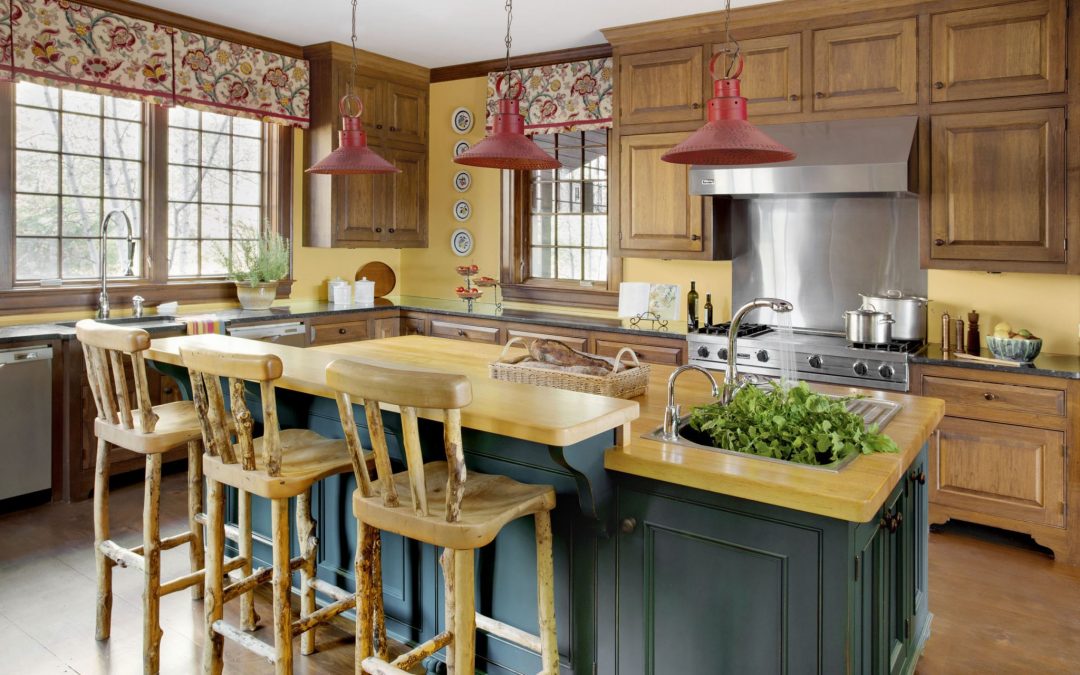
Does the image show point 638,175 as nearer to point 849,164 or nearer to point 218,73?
point 849,164

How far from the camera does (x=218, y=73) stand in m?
5.21

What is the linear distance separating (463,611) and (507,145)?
1.49 m

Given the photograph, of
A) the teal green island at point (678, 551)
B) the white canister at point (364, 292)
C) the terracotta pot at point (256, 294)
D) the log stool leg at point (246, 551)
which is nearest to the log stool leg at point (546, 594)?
the teal green island at point (678, 551)

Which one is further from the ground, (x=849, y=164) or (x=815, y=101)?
(x=815, y=101)

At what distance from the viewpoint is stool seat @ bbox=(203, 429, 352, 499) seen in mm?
2260

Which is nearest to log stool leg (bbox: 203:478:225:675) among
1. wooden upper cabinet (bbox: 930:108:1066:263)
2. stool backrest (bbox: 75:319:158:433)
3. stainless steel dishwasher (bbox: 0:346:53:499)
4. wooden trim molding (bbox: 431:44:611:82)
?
stool backrest (bbox: 75:319:158:433)

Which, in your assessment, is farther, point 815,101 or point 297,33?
point 297,33

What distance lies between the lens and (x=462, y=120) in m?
6.32

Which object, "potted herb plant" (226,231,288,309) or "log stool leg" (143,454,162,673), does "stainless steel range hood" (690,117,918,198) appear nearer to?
"potted herb plant" (226,231,288,309)

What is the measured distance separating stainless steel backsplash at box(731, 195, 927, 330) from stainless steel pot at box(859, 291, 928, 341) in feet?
0.56

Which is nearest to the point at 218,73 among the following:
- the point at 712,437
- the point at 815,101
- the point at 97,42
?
the point at 97,42

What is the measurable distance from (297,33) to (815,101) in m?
3.34

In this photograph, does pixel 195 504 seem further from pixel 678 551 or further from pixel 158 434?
pixel 678 551

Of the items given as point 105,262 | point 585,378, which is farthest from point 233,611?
point 105,262
